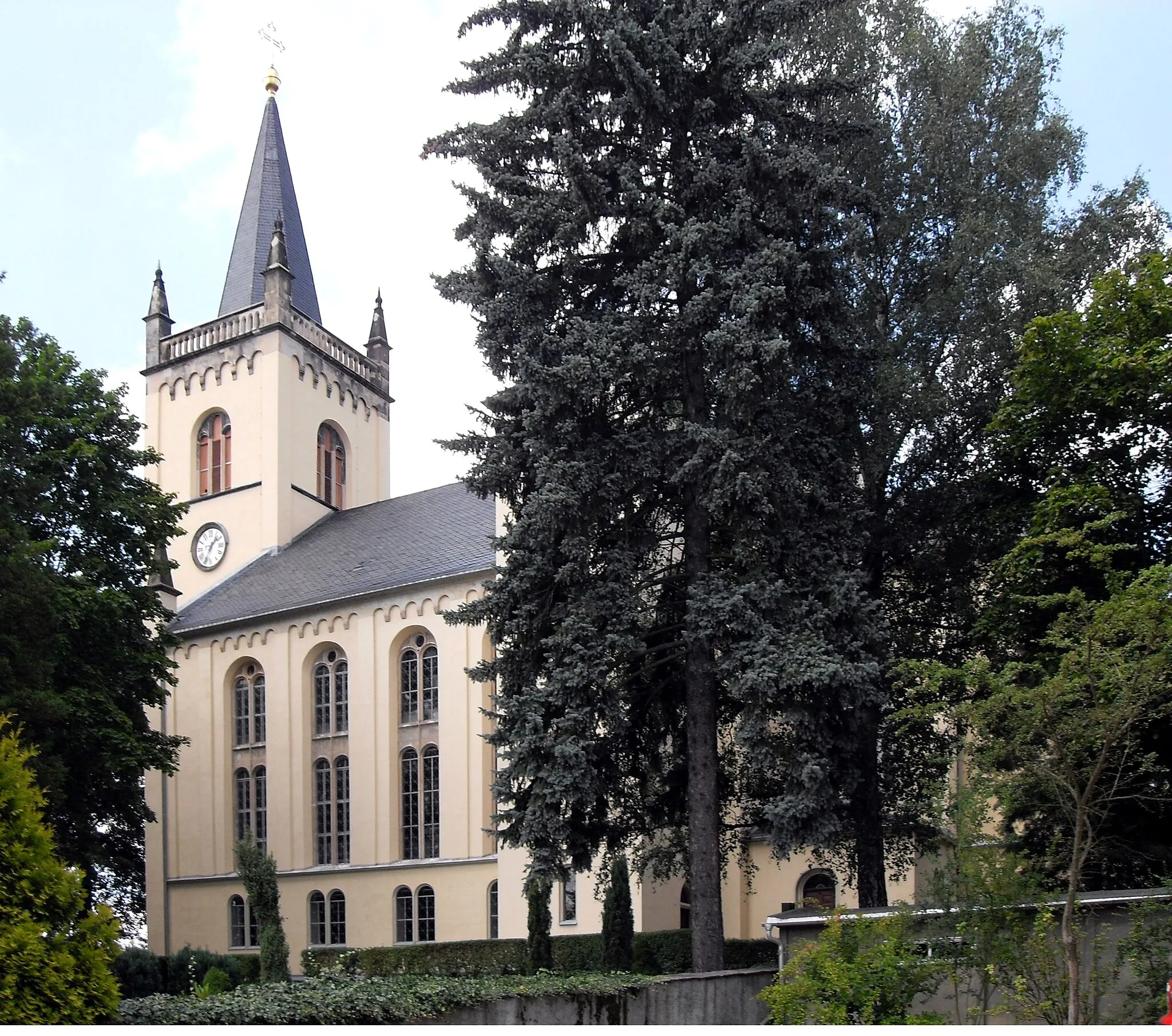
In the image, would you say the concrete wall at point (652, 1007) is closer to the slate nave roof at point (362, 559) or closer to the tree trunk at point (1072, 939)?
the tree trunk at point (1072, 939)

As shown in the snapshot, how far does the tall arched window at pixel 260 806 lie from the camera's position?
119 feet

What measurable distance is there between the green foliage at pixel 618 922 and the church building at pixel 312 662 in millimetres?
2437

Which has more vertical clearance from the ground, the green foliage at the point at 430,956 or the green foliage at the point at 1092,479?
the green foliage at the point at 1092,479

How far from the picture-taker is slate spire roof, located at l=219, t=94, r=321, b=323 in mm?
46156

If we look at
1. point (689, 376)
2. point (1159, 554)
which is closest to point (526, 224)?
point (689, 376)

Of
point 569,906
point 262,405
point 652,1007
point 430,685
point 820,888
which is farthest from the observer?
point 262,405

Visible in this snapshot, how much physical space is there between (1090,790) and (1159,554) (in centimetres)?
687

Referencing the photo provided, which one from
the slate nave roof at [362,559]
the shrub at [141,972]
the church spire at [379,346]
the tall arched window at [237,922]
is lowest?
the tall arched window at [237,922]

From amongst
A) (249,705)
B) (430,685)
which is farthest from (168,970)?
(249,705)

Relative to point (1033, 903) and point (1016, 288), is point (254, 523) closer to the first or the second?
point (1016, 288)

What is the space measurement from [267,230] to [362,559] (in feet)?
52.0

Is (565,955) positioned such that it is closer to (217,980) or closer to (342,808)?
(217,980)

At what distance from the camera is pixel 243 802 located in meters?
37.4

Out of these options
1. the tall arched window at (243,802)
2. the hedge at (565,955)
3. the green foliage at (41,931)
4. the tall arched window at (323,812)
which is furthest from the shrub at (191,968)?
the green foliage at (41,931)
